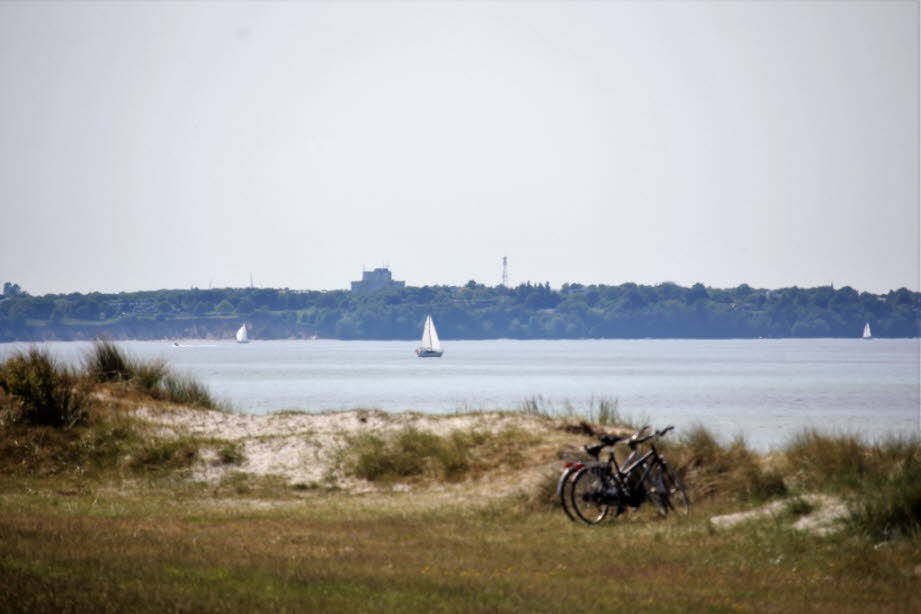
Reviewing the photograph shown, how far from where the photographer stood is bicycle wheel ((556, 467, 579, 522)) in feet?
58.8

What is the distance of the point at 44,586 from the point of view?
1058 cm

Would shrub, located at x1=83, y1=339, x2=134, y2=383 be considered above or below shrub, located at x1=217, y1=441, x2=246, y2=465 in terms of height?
above

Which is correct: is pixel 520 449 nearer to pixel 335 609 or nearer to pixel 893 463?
pixel 893 463

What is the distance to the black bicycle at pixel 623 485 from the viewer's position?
18.1m

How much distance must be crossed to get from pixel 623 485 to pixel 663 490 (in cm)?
59

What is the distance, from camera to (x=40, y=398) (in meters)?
25.2

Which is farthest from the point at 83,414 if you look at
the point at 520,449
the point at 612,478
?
the point at 612,478

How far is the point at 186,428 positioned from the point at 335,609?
671 inches

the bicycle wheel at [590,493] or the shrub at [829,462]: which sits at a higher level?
the shrub at [829,462]

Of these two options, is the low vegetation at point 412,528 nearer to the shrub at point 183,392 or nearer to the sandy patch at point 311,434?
the sandy patch at point 311,434

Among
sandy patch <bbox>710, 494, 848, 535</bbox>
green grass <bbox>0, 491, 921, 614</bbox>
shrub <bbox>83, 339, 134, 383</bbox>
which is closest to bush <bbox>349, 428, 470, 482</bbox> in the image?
green grass <bbox>0, 491, 921, 614</bbox>

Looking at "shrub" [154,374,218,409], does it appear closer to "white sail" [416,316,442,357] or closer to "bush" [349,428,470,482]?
"bush" [349,428,470,482]

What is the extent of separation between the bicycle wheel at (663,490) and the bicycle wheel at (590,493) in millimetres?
747

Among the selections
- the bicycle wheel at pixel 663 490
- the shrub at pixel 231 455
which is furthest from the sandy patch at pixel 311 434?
the bicycle wheel at pixel 663 490
